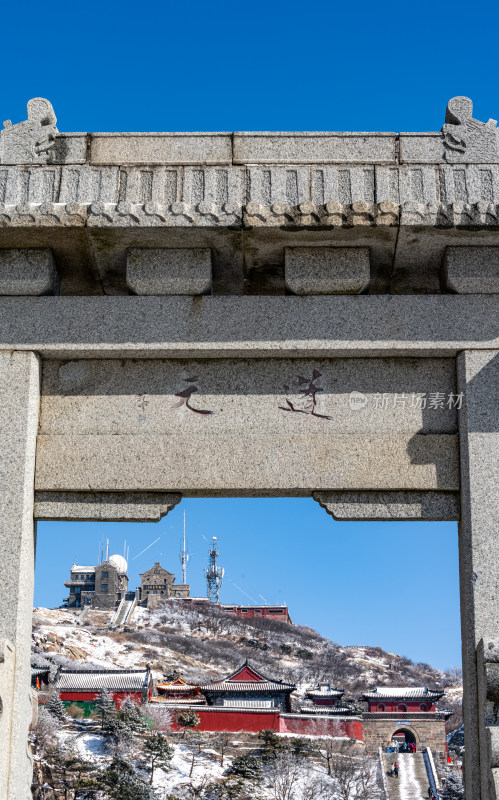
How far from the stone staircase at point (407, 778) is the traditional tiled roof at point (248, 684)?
5001 mm

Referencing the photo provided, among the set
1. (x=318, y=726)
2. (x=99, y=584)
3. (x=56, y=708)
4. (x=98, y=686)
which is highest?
(x=99, y=584)

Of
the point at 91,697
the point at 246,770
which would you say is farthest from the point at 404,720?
the point at 91,697

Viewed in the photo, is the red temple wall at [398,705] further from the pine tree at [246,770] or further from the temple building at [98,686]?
the pine tree at [246,770]

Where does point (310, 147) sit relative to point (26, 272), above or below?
above

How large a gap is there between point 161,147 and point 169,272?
92cm

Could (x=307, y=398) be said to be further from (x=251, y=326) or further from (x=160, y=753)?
(x=160, y=753)

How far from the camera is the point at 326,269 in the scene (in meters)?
5.99

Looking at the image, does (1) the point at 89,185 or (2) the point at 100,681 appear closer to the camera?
(1) the point at 89,185

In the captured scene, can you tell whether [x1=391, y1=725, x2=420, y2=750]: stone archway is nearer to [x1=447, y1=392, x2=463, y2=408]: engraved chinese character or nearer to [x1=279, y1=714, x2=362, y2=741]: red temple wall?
[x1=279, y1=714, x2=362, y2=741]: red temple wall

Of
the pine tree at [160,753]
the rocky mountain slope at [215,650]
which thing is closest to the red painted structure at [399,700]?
the rocky mountain slope at [215,650]

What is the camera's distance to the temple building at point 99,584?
240 ft

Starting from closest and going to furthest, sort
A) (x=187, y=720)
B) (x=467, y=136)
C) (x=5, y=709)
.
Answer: (x=5, y=709)
(x=467, y=136)
(x=187, y=720)

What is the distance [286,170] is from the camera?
603 cm

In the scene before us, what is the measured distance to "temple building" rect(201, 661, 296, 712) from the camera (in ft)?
120
